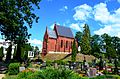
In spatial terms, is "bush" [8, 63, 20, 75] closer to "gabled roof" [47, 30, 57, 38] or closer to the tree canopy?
the tree canopy

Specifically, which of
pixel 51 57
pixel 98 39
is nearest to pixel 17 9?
pixel 51 57

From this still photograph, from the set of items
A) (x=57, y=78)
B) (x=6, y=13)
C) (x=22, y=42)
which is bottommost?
(x=57, y=78)

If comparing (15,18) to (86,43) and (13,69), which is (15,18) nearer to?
(13,69)

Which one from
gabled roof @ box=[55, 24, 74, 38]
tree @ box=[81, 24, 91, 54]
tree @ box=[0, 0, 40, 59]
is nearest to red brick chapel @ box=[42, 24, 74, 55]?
gabled roof @ box=[55, 24, 74, 38]

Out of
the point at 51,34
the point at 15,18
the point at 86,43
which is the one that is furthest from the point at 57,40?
the point at 15,18

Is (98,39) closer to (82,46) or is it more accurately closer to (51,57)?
(82,46)

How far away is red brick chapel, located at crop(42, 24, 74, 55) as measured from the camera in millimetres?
81312

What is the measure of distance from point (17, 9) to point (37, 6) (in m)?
3.64

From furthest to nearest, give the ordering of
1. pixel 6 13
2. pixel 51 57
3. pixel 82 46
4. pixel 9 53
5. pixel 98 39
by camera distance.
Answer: pixel 98 39 → pixel 82 46 → pixel 51 57 → pixel 9 53 → pixel 6 13

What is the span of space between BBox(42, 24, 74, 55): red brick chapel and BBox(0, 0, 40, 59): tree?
144 ft

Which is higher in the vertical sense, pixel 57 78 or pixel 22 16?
pixel 22 16

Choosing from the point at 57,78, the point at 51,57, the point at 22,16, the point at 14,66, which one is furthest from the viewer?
the point at 51,57

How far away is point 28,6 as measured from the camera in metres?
35.6

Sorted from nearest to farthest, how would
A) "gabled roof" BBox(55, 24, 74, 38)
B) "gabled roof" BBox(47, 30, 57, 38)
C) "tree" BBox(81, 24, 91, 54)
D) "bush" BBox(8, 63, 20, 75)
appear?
"bush" BBox(8, 63, 20, 75)
"gabled roof" BBox(47, 30, 57, 38)
"gabled roof" BBox(55, 24, 74, 38)
"tree" BBox(81, 24, 91, 54)
